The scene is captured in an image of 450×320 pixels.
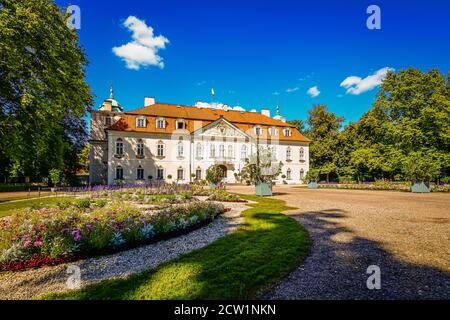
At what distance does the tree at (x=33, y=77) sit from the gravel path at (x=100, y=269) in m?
12.0

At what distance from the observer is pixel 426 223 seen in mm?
7270

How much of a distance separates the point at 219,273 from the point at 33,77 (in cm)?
1596

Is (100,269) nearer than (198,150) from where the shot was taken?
Yes

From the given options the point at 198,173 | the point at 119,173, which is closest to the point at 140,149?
the point at 119,173

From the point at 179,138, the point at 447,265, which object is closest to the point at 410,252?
the point at 447,265

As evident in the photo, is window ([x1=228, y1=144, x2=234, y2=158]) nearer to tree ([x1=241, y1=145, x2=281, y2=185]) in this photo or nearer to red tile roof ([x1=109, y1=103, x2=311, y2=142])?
red tile roof ([x1=109, y1=103, x2=311, y2=142])

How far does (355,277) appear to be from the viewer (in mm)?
3598

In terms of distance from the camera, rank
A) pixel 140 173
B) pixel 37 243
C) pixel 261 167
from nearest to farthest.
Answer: pixel 37 243 < pixel 261 167 < pixel 140 173

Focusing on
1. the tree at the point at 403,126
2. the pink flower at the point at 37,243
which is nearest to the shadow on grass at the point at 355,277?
the pink flower at the point at 37,243

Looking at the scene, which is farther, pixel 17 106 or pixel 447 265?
pixel 17 106

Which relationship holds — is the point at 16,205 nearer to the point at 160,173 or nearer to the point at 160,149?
the point at 160,173
